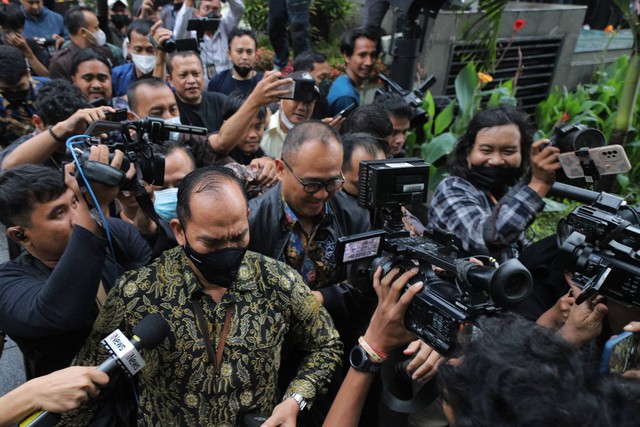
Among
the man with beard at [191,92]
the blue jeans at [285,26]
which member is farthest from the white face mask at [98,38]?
the blue jeans at [285,26]

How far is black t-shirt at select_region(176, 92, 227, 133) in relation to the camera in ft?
13.5

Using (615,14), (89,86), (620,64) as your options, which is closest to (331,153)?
(89,86)

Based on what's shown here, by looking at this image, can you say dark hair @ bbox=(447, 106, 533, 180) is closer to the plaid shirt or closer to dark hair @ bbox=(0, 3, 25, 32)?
the plaid shirt

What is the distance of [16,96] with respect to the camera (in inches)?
147

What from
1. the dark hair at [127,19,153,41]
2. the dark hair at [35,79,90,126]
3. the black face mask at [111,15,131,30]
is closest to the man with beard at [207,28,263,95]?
the dark hair at [127,19,153,41]

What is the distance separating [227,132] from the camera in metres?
3.12

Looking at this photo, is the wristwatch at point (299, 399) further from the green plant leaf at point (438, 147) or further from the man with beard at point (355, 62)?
the green plant leaf at point (438, 147)

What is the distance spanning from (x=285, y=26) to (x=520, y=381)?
21.4 feet

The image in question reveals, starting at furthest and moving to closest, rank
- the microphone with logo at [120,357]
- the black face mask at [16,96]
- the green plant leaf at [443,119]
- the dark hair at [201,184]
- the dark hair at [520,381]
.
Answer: the green plant leaf at [443,119] → the black face mask at [16,96] → the dark hair at [201,184] → the microphone with logo at [120,357] → the dark hair at [520,381]

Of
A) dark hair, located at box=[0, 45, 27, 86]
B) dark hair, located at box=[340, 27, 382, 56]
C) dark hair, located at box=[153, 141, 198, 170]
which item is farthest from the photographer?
dark hair, located at box=[340, 27, 382, 56]

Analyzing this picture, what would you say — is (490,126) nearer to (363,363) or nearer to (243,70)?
(363,363)

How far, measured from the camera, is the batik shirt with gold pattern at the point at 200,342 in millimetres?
1740

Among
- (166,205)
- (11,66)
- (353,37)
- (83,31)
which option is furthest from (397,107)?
(83,31)

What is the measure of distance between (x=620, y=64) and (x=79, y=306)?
735 cm
